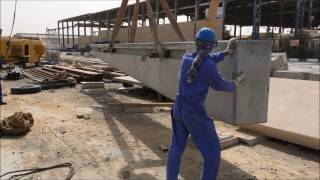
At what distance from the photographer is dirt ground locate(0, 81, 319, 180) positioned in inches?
195

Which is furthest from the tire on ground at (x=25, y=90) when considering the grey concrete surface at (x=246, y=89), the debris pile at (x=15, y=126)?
the grey concrete surface at (x=246, y=89)

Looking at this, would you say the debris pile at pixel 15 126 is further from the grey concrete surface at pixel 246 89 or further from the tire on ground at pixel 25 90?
the tire on ground at pixel 25 90

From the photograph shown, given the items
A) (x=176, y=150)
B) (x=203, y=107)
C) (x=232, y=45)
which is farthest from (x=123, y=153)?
(x=232, y=45)

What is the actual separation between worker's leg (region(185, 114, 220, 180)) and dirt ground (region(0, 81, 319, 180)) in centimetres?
112

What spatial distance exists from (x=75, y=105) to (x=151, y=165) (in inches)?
209

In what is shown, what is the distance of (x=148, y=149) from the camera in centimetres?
601

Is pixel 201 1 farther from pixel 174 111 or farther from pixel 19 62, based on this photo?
pixel 174 111

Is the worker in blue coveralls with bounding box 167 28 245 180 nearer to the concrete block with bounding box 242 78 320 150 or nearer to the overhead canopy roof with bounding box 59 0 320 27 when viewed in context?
the concrete block with bounding box 242 78 320 150

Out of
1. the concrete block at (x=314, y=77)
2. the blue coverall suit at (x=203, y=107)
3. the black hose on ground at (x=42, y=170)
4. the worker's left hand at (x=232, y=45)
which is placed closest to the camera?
the blue coverall suit at (x=203, y=107)

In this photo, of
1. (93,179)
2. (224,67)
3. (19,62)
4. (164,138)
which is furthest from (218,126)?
(19,62)

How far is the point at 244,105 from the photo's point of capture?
4684 millimetres

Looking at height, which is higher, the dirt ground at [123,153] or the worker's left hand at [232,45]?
the worker's left hand at [232,45]

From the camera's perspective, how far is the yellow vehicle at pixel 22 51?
21.0 meters

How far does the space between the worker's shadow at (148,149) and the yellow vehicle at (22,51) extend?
14.3 meters
